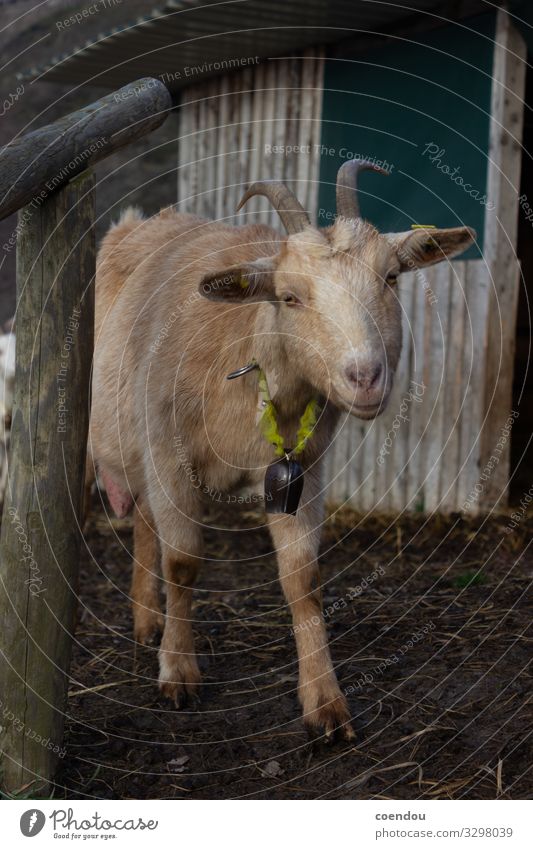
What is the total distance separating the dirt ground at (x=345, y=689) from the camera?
4422mm

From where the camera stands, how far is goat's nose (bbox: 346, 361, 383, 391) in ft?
13.9

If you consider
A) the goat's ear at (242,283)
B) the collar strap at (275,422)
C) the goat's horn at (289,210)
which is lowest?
the collar strap at (275,422)

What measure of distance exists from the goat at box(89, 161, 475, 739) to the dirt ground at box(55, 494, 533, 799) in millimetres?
242

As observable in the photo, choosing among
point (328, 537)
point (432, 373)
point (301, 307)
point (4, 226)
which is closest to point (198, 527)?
point (301, 307)

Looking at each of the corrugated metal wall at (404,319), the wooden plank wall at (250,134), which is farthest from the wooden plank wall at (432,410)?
the wooden plank wall at (250,134)

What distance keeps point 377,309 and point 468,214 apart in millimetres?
4522

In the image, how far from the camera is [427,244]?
5051 millimetres

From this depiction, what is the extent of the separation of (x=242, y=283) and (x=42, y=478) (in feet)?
4.20

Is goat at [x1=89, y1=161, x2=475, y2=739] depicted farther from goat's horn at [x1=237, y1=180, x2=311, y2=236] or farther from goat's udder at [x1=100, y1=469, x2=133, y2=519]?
goat's udder at [x1=100, y1=469, x2=133, y2=519]

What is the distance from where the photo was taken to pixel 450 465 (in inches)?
355

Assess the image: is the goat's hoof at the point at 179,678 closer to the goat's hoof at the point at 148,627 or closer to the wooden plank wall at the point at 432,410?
the goat's hoof at the point at 148,627

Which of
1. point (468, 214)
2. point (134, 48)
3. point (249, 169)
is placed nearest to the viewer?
point (468, 214)

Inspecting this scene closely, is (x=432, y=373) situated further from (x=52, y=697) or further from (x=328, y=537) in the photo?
(x=52, y=697)
